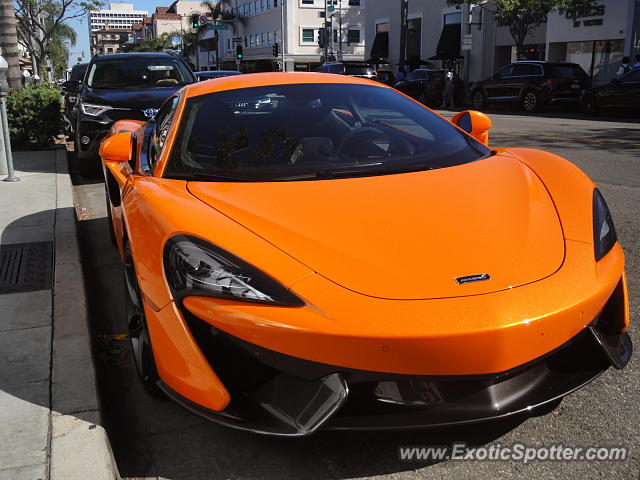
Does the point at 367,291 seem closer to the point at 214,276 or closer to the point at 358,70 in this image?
the point at 214,276

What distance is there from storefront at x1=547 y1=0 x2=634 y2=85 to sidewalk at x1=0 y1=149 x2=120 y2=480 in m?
26.0

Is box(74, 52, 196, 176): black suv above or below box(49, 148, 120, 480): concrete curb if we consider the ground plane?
above

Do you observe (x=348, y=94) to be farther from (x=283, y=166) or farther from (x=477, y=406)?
(x=477, y=406)

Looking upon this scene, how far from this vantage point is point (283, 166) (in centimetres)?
311

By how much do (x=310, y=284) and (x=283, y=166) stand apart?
1.05 meters

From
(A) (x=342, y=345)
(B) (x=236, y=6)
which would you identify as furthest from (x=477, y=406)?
(B) (x=236, y=6)

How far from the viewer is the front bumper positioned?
6.86ft

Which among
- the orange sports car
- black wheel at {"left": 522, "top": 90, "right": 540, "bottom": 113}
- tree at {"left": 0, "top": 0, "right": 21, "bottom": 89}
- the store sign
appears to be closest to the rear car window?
black wheel at {"left": 522, "top": 90, "right": 540, "bottom": 113}

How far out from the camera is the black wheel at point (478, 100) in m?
22.5

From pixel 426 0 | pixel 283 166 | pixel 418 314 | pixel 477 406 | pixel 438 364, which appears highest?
pixel 426 0

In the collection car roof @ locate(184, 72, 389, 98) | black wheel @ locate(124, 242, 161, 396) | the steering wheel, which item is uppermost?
car roof @ locate(184, 72, 389, 98)

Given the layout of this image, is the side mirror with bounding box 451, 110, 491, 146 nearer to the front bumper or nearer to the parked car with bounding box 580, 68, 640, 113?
the front bumper

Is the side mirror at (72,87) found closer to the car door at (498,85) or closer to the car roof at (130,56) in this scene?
the car roof at (130,56)

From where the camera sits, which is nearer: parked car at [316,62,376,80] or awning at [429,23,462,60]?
parked car at [316,62,376,80]
